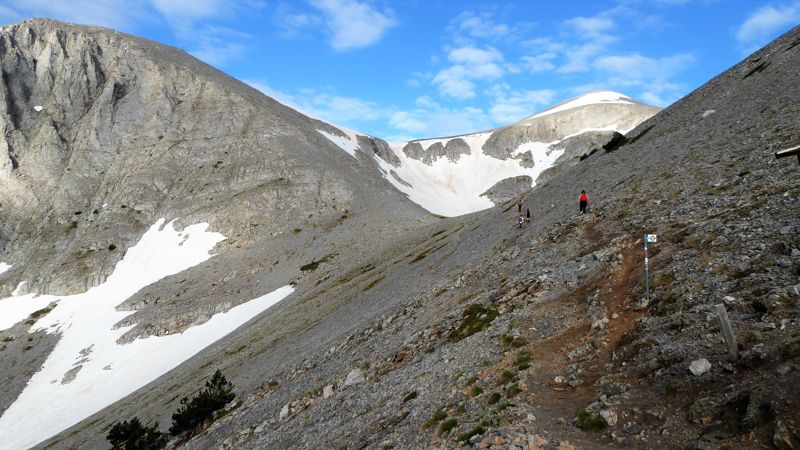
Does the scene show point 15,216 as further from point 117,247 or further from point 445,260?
point 445,260

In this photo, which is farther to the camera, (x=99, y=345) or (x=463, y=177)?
(x=463, y=177)

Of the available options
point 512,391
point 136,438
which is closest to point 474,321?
point 512,391

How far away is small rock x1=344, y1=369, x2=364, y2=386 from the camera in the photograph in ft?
79.9

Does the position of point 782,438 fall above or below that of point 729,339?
below

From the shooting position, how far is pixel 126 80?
421 ft

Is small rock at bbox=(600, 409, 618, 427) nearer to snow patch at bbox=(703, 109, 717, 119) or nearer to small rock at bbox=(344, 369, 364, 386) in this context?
small rock at bbox=(344, 369, 364, 386)

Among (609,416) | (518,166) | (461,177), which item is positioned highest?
(461,177)

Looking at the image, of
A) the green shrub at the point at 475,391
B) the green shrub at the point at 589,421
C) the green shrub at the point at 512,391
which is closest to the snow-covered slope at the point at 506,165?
the green shrub at the point at 475,391

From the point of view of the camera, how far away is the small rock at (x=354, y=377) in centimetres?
2436

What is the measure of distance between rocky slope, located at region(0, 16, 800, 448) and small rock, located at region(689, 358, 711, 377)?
48 mm

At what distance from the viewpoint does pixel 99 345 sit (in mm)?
73125

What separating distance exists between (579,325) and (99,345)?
252 ft

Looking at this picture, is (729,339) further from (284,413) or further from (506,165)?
(506,165)

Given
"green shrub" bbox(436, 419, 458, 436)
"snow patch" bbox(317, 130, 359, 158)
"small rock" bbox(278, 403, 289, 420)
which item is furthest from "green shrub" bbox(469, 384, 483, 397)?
"snow patch" bbox(317, 130, 359, 158)
